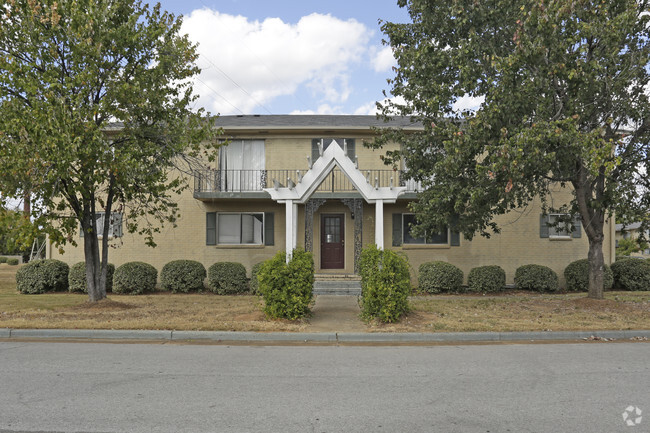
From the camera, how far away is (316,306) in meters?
12.6

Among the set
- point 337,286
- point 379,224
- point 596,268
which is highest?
point 379,224

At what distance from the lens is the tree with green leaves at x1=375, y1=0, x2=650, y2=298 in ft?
32.6

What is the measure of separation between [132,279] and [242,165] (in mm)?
5655

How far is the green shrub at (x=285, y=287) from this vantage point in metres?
9.78

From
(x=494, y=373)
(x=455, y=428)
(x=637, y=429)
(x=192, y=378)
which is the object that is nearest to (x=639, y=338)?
(x=494, y=373)

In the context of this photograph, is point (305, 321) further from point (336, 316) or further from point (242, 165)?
point (242, 165)

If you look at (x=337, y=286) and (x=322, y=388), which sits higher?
(x=337, y=286)

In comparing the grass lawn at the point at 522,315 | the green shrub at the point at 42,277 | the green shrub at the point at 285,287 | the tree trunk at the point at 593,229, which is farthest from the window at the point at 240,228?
the tree trunk at the point at 593,229

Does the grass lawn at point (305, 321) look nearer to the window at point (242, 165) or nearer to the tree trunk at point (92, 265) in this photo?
the tree trunk at point (92, 265)

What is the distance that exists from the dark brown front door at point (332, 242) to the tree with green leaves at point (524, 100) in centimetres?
570

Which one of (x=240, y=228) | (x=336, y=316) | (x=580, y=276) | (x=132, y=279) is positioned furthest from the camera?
(x=240, y=228)

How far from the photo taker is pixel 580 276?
16.7m

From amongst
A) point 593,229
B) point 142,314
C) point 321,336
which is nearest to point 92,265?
point 142,314

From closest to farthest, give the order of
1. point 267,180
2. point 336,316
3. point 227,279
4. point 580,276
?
1. point 336,316
2. point 227,279
3. point 580,276
4. point 267,180
